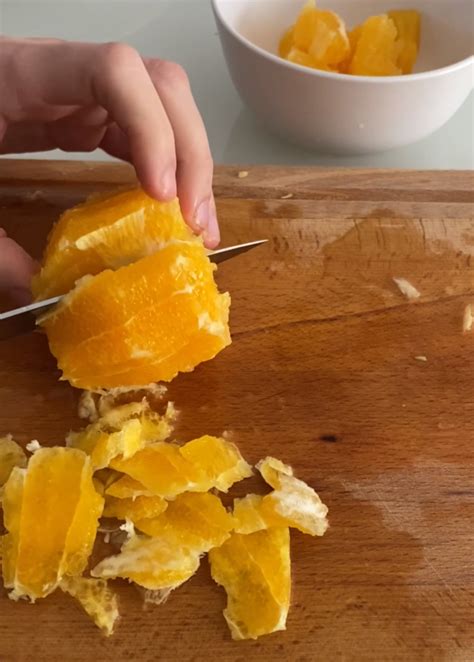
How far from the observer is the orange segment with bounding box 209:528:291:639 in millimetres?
1153

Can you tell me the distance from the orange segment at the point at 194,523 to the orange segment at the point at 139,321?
0.69 ft

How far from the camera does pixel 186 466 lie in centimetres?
126

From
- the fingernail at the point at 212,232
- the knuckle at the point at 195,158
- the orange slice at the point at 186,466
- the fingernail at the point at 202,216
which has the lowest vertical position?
the orange slice at the point at 186,466

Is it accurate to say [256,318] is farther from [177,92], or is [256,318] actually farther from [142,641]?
[142,641]

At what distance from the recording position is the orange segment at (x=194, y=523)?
121 cm

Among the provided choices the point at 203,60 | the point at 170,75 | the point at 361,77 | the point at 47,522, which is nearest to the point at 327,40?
the point at 361,77

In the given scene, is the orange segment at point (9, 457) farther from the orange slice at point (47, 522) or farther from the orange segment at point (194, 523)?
the orange segment at point (194, 523)

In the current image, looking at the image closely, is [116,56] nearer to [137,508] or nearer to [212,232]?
[212,232]

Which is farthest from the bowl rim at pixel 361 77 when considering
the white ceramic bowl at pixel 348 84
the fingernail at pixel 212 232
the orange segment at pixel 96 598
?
the orange segment at pixel 96 598

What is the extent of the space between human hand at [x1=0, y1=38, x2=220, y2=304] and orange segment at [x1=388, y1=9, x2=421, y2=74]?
546 mm

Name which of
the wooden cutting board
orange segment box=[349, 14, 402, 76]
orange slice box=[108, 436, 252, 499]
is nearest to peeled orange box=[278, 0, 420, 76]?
orange segment box=[349, 14, 402, 76]

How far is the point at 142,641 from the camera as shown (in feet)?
3.78

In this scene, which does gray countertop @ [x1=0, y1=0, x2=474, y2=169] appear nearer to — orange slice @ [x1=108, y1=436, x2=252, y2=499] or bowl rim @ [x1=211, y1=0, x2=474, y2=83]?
bowl rim @ [x1=211, y1=0, x2=474, y2=83]

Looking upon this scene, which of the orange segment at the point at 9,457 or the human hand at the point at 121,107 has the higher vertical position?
the human hand at the point at 121,107
